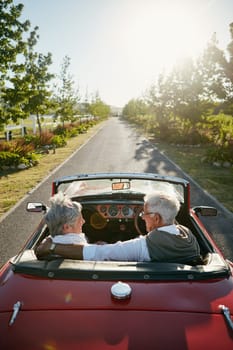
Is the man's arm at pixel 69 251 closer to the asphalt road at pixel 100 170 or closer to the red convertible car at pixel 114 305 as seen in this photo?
the red convertible car at pixel 114 305

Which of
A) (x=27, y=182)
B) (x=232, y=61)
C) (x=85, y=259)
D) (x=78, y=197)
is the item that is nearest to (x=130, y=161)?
(x=27, y=182)

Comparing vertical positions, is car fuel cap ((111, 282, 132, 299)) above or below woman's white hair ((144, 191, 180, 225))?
below

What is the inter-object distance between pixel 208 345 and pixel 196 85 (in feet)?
80.7

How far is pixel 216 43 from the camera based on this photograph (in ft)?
78.2

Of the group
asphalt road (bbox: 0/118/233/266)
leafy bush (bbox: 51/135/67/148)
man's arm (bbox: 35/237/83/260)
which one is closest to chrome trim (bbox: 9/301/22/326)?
man's arm (bbox: 35/237/83/260)

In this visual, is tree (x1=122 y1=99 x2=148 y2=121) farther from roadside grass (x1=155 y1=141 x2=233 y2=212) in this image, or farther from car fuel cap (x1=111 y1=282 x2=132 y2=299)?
car fuel cap (x1=111 y1=282 x2=132 y2=299)

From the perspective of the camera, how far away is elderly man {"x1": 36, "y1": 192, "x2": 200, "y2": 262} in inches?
103

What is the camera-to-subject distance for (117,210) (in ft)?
13.6

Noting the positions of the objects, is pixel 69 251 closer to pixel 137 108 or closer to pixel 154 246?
pixel 154 246

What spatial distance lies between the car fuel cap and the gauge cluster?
1899 mm

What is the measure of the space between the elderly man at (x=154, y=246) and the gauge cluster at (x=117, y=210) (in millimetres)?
1354

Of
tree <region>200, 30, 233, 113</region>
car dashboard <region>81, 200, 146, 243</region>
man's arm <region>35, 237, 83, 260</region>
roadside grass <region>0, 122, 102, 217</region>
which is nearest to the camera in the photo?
man's arm <region>35, 237, 83, 260</region>

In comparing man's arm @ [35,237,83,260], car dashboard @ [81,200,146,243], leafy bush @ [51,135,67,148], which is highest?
man's arm @ [35,237,83,260]

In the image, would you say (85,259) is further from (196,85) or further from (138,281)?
(196,85)
